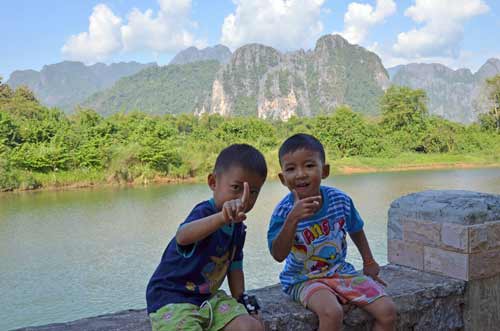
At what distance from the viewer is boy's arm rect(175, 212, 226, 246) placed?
130 centimetres

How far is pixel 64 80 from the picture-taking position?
5979 inches

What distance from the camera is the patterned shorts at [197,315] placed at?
1.37m

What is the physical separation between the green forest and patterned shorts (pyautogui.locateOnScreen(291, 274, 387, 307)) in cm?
1921

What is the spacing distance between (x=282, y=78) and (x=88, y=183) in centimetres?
5632

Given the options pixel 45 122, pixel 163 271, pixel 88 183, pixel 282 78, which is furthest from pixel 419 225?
pixel 282 78

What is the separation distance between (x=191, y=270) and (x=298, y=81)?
247 feet

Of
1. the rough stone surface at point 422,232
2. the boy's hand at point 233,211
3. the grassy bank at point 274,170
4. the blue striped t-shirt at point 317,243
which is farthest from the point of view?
the grassy bank at point 274,170

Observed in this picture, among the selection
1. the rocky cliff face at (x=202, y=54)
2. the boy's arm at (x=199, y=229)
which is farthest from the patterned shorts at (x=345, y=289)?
the rocky cliff face at (x=202, y=54)

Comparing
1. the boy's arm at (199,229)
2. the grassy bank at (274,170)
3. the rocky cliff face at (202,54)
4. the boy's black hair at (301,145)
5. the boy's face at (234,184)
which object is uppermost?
the rocky cliff face at (202,54)

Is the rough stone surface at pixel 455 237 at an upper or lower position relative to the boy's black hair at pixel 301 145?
lower

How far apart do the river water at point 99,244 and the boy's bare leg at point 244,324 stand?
4.88 metres

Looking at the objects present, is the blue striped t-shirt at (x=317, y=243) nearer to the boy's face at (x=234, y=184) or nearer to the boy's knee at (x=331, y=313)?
the boy's knee at (x=331, y=313)

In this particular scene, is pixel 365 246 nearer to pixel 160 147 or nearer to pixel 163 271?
pixel 163 271

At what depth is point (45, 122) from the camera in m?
22.2
